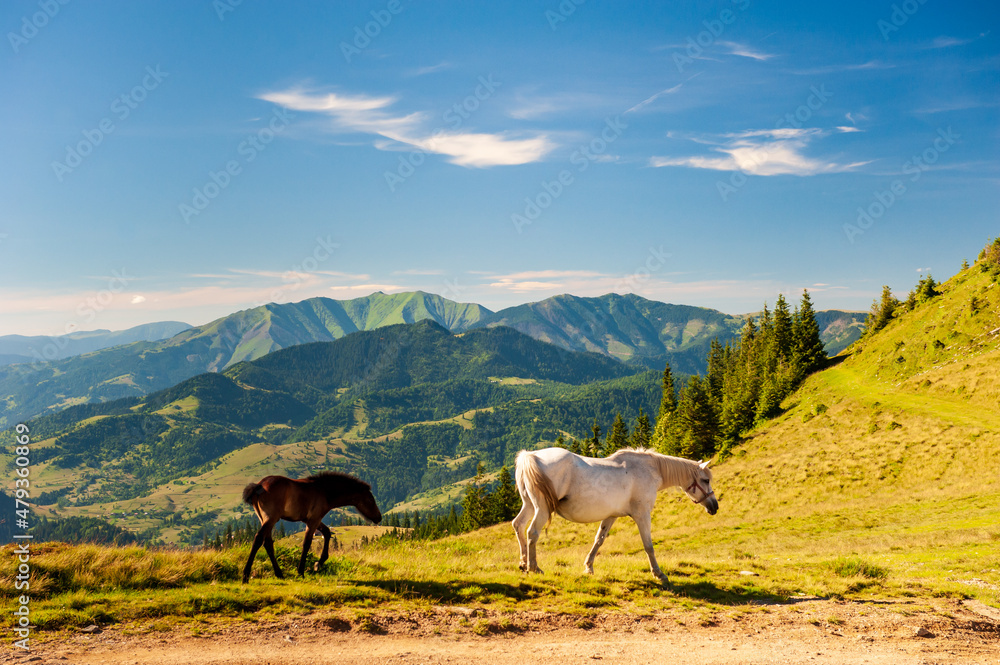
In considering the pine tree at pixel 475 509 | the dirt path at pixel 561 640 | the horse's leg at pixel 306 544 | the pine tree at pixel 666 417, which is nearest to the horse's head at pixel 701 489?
the dirt path at pixel 561 640

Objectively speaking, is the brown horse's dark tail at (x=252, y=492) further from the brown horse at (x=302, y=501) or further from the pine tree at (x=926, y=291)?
the pine tree at (x=926, y=291)

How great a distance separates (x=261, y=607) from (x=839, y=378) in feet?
240

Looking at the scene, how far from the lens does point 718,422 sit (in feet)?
219

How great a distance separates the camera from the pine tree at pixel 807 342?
74.4 meters

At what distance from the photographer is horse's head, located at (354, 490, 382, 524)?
40.6 feet

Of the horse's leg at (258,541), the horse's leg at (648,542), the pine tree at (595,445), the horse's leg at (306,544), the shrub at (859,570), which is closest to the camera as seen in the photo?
the horse's leg at (258,541)

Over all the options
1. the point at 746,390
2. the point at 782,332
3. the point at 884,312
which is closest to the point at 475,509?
the point at 746,390

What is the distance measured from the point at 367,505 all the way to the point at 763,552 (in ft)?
53.3

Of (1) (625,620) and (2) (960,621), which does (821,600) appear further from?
(1) (625,620)

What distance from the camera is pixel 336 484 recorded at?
484 inches

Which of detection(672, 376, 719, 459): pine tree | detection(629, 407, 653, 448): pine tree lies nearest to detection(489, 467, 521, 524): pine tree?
detection(629, 407, 653, 448): pine tree

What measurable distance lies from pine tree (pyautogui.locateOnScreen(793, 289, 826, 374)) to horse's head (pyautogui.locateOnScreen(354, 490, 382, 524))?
76.2 meters

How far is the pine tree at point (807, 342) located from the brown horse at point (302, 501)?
76925 mm

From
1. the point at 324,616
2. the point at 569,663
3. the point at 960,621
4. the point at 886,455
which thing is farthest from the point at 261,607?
the point at 886,455
